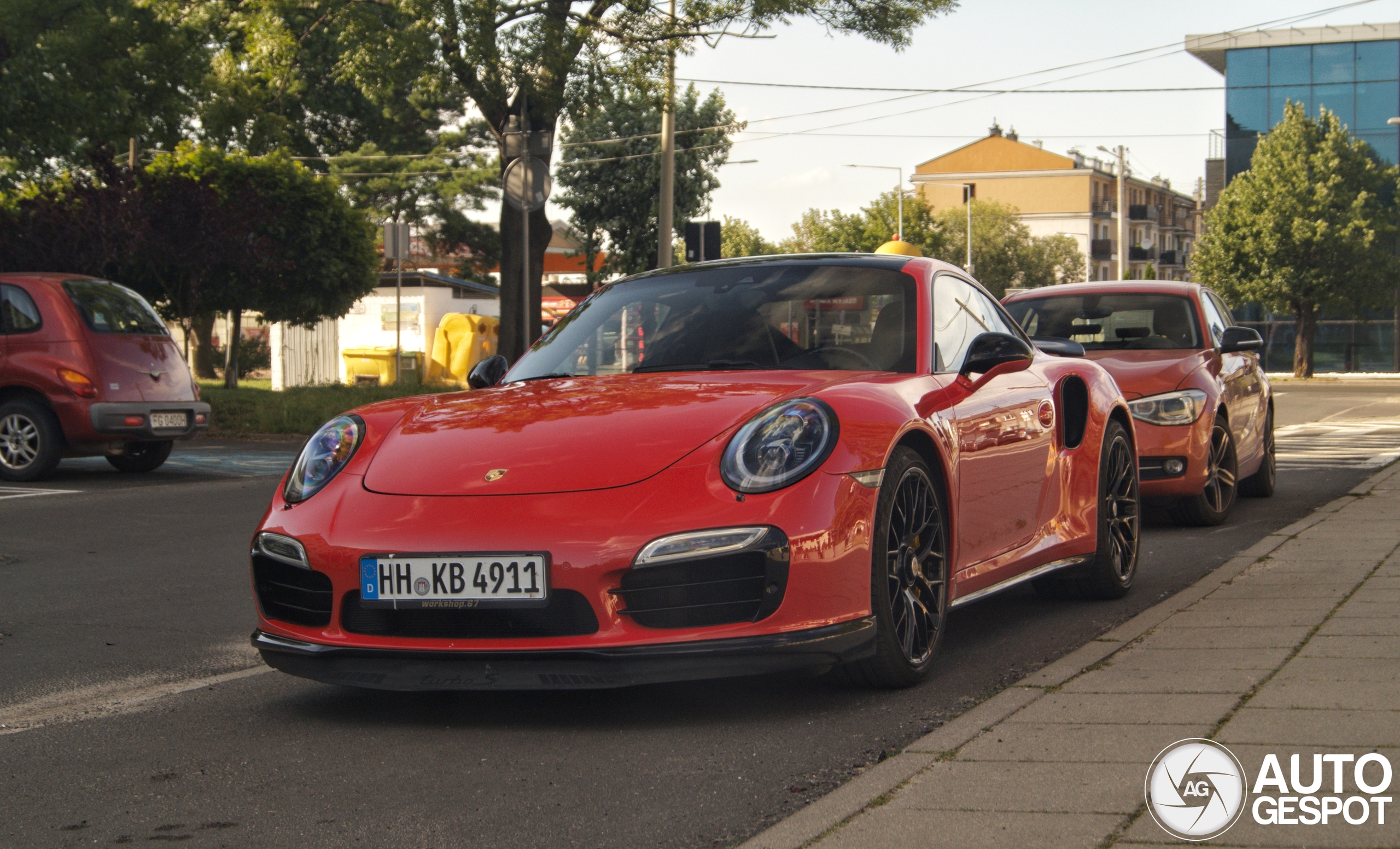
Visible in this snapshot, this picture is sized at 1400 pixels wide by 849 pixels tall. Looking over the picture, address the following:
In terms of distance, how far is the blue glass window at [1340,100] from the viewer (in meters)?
56.6

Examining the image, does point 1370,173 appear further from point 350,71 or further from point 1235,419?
point 1235,419

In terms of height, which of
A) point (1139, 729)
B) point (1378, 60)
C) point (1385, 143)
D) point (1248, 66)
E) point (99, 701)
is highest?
point (1248, 66)

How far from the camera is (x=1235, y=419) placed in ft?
31.3

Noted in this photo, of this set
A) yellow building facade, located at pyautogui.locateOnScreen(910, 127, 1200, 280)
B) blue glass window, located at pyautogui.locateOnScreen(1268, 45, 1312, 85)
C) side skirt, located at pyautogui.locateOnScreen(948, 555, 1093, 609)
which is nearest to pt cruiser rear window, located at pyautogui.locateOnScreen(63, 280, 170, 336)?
side skirt, located at pyautogui.locateOnScreen(948, 555, 1093, 609)

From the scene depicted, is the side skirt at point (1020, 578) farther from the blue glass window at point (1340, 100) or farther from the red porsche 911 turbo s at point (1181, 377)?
the blue glass window at point (1340, 100)

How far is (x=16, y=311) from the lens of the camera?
12.4m

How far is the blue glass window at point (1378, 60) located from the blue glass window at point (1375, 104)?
0.29 metres

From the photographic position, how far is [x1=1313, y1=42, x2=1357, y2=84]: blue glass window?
185ft

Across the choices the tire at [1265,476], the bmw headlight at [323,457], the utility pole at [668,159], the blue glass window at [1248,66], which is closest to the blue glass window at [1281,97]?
the blue glass window at [1248,66]

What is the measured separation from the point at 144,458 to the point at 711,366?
996 cm

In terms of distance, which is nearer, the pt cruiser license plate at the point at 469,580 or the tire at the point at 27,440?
the pt cruiser license plate at the point at 469,580

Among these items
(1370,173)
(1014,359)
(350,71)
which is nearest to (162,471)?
(350,71)

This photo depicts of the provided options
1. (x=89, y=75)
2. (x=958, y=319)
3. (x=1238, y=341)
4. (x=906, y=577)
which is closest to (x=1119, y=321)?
(x=1238, y=341)
